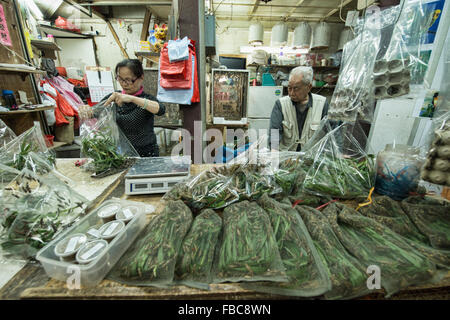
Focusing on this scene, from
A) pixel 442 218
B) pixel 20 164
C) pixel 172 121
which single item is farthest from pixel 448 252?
pixel 172 121

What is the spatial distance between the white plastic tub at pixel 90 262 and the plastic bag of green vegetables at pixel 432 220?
1.35 m

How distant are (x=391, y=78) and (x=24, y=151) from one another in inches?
101

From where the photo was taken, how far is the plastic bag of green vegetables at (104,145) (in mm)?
1521

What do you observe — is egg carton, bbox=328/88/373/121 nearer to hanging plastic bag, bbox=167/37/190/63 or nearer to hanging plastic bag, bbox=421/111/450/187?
hanging plastic bag, bbox=421/111/450/187

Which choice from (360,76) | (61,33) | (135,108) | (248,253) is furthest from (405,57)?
(61,33)

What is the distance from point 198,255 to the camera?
29.7 inches

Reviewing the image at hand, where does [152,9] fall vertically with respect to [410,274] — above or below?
above

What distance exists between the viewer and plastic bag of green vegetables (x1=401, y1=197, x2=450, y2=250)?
2.75 feet

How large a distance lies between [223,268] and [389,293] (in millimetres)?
582

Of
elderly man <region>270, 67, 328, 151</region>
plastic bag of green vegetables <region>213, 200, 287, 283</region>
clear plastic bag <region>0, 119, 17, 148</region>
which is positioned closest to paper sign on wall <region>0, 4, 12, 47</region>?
clear plastic bag <region>0, 119, 17, 148</region>

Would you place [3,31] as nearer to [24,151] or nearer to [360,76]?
[24,151]

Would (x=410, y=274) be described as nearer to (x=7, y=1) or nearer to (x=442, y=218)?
(x=442, y=218)

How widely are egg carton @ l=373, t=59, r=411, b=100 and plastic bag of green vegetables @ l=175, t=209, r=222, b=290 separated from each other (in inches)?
51.2

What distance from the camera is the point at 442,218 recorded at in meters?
0.94
